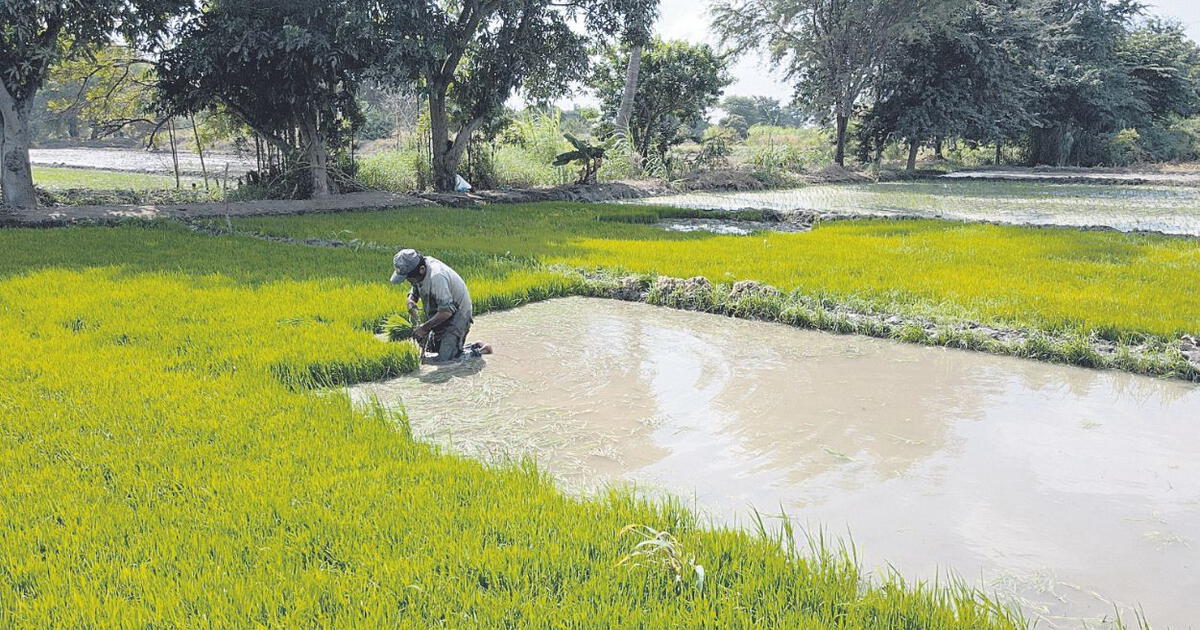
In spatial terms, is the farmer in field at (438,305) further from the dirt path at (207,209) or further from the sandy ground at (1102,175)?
the sandy ground at (1102,175)

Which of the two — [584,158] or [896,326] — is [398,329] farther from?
[584,158]

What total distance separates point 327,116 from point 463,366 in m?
10.9

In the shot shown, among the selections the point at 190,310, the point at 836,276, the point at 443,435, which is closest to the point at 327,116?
the point at 190,310

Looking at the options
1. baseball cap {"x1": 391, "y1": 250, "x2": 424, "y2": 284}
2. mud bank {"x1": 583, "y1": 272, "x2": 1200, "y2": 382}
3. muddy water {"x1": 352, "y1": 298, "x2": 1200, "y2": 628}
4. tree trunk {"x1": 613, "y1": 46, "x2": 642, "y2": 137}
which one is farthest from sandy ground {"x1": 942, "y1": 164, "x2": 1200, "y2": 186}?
baseball cap {"x1": 391, "y1": 250, "x2": 424, "y2": 284}

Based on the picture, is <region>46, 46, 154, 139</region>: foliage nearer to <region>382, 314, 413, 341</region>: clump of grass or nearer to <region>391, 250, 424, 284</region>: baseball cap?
<region>382, 314, 413, 341</region>: clump of grass

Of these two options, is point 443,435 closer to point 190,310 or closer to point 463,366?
point 463,366

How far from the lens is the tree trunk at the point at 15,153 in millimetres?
11516

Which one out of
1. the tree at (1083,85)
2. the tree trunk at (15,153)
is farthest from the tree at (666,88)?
the tree trunk at (15,153)

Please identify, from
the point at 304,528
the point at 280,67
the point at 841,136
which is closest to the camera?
the point at 304,528

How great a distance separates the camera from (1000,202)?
16.5 meters

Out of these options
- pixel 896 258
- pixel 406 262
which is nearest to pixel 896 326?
pixel 896 258

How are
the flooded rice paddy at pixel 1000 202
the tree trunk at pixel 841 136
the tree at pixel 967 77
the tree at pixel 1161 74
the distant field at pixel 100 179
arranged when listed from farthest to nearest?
the tree at pixel 1161 74
the tree trunk at pixel 841 136
the tree at pixel 967 77
the distant field at pixel 100 179
the flooded rice paddy at pixel 1000 202

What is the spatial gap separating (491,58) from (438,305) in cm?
1231

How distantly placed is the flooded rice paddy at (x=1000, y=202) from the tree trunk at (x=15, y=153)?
10.9 metres
